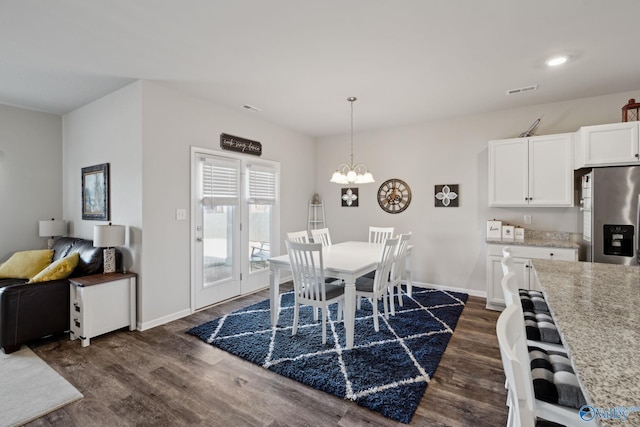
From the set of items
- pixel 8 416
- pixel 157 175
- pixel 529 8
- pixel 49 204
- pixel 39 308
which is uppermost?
pixel 529 8

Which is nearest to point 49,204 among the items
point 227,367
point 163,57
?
point 163,57

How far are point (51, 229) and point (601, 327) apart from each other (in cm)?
570

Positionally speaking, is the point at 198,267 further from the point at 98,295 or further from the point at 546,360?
the point at 546,360

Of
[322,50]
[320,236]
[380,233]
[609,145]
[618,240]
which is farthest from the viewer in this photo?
[380,233]

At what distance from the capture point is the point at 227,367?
2.48 m

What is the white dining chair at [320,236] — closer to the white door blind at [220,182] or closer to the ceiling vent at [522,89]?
the white door blind at [220,182]

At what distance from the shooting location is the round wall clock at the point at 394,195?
16.1 feet

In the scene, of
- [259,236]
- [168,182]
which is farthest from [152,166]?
[259,236]

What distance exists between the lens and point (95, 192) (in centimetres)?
380

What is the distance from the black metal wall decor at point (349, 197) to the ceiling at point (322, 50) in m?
1.80

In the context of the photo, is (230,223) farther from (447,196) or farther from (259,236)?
(447,196)

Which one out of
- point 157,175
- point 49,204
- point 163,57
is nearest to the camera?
point 163,57

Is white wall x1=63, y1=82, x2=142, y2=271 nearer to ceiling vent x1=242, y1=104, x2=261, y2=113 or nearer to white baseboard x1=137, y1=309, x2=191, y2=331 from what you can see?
white baseboard x1=137, y1=309, x2=191, y2=331

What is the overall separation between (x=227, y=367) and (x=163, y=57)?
2769 mm
